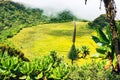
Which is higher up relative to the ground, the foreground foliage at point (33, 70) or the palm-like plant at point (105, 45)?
the palm-like plant at point (105, 45)

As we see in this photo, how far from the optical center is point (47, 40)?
174 metres

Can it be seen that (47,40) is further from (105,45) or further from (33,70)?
(105,45)

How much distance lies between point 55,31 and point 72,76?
14364 centimetres

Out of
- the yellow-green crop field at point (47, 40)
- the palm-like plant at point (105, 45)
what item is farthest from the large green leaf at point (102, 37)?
the yellow-green crop field at point (47, 40)

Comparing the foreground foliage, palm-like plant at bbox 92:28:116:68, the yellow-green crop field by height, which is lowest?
the yellow-green crop field

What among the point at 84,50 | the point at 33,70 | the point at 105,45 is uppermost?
the point at 105,45

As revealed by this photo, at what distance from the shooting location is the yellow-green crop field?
156 metres

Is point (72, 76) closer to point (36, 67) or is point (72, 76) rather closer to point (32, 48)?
point (36, 67)

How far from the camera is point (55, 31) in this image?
192125 millimetres

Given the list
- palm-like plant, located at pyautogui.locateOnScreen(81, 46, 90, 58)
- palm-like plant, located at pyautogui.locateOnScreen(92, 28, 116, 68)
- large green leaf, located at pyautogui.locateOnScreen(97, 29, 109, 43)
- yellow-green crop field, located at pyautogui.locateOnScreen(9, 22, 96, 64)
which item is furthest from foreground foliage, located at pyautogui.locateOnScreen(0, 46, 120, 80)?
yellow-green crop field, located at pyautogui.locateOnScreen(9, 22, 96, 64)

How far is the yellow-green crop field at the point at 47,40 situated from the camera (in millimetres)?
155875

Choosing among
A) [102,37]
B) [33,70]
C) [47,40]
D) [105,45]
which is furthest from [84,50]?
[105,45]

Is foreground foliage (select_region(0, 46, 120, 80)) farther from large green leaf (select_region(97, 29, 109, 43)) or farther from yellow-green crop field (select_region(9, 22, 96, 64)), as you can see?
yellow-green crop field (select_region(9, 22, 96, 64))

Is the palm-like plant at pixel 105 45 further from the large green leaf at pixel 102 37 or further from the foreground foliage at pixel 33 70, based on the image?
the foreground foliage at pixel 33 70
